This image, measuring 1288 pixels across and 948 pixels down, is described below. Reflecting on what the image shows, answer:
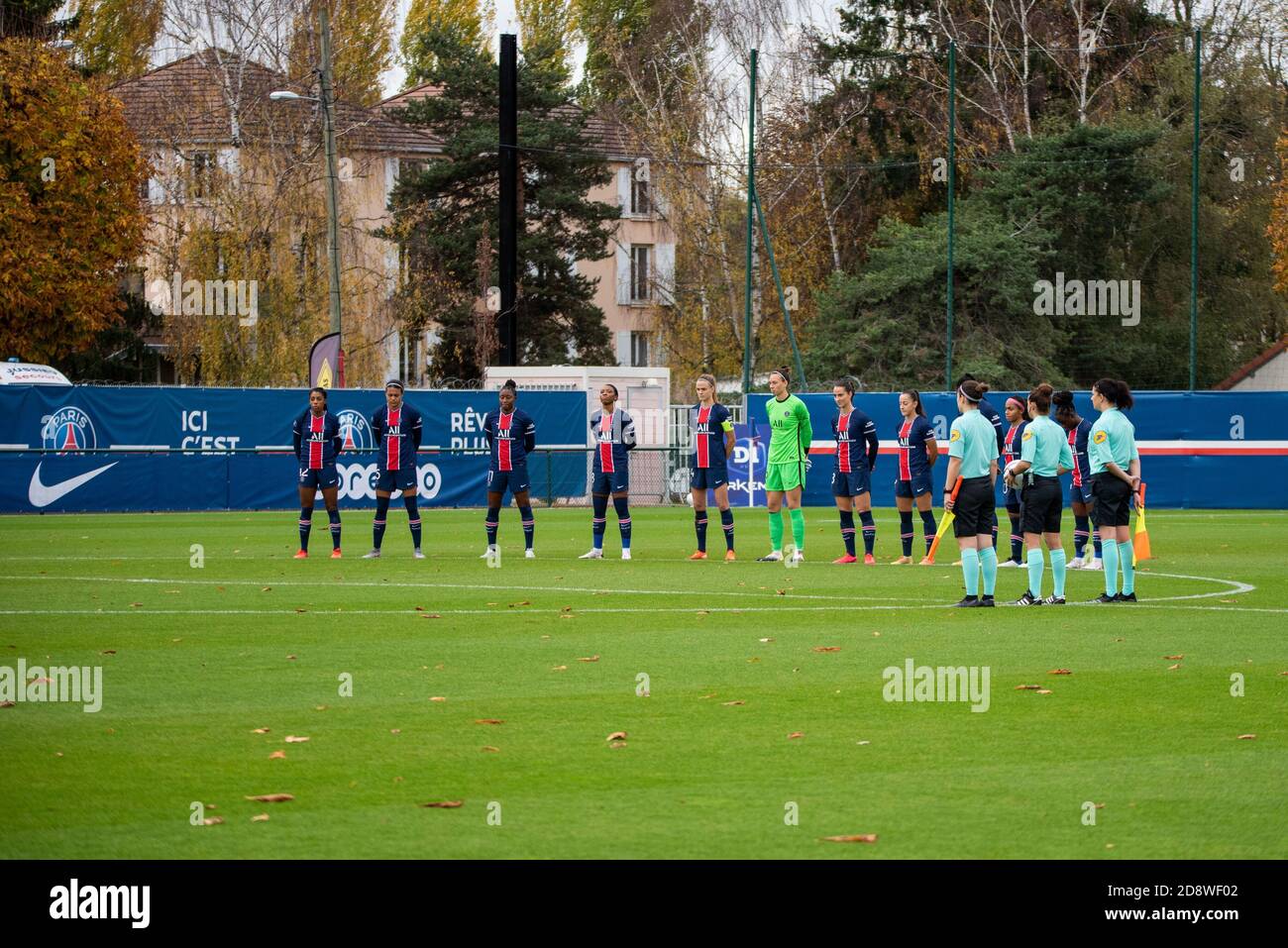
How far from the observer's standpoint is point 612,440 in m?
22.3

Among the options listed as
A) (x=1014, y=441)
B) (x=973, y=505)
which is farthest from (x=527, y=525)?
(x=973, y=505)

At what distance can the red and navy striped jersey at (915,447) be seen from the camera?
21.8 meters

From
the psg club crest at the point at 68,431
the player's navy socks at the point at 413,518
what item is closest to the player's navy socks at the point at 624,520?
the player's navy socks at the point at 413,518

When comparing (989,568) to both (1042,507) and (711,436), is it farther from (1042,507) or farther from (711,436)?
(711,436)

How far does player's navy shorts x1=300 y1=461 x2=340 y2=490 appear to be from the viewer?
22562 millimetres

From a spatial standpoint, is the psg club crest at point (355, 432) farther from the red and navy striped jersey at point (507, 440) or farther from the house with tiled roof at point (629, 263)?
the house with tiled roof at point (629, 263)

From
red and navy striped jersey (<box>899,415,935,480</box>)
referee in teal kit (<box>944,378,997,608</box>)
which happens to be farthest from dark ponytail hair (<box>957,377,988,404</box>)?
red and navy striped jersey (<box>899,415,935,480</box>)

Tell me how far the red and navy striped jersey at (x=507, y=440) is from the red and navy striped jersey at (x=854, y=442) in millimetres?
4104

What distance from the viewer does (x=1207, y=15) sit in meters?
55.9

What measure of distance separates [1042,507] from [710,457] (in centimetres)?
696

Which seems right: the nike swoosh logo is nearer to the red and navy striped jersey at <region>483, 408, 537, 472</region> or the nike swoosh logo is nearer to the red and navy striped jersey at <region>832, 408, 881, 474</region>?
the red and navy striped jersey at <region>483, 408, 537, 472</region>

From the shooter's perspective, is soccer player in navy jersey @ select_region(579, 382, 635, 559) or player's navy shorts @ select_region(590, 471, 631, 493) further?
player's navy shorts @ select_region(590, 471, 631, 493)

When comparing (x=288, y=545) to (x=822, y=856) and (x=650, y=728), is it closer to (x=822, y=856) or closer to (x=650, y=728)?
(x=650, y=728)

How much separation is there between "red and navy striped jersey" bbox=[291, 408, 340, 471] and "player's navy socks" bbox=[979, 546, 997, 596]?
10.1 metres
